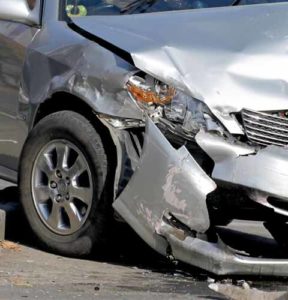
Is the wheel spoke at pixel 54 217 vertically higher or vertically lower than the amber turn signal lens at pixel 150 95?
lower

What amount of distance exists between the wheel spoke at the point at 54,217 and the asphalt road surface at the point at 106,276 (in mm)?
218

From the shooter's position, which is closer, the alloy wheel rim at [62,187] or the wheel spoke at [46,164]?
the alloy wheel rim at [62,187]

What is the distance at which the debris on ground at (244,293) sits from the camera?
5102mm

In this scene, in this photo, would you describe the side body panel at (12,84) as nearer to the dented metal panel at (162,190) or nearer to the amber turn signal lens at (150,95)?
the amber turn signal lens at (150,95)

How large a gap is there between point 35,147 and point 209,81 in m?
1.37

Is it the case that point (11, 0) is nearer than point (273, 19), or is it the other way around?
point (273, 19)

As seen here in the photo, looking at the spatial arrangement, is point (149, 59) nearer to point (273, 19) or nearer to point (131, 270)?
point (273, 19)

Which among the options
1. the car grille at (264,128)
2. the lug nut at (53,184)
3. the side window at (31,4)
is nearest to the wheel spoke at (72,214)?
the lug nut at (53,184)

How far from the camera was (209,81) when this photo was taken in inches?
222

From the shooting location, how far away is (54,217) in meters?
6.30

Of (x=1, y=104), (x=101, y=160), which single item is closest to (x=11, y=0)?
(x=1, y=104)

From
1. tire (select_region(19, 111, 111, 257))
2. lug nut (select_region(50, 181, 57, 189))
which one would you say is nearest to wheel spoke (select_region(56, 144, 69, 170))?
tire (select_region(19, 111, 111, 257))

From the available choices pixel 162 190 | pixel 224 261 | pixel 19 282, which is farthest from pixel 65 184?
pixel 224 261

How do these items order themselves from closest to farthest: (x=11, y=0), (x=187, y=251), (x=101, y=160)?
(x=187, y=251) → (x=101, y=160) → (x=11, y=0)
